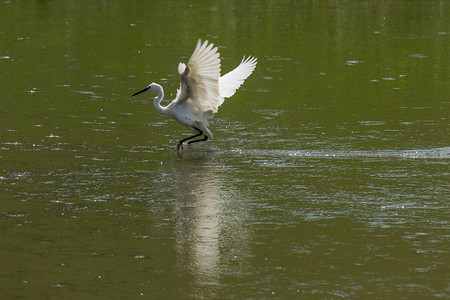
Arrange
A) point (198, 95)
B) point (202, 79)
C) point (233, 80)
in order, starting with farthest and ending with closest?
point (233, 80) < point (198, 95) < point (202, 79)

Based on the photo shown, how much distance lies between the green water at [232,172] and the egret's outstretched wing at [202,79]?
435 mm

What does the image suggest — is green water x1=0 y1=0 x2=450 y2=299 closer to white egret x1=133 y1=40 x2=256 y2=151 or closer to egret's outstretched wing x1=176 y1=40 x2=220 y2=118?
white egret x1=133 y1=40 x2=256 y2=151

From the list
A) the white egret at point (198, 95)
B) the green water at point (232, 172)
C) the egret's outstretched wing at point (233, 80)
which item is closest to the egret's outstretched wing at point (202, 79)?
the white egret at point (198, 95)

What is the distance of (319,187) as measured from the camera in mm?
7828

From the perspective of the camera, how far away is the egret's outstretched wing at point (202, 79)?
30.8ft

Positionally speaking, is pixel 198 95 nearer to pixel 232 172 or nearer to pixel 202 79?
pixel 202 79

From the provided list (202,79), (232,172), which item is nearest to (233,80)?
(202,79)

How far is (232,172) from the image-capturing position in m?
8.46

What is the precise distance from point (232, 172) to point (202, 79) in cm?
157

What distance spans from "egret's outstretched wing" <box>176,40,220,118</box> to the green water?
17.1 inches

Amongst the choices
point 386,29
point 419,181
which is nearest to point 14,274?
point 419,181

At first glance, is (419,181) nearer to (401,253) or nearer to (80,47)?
(401,253)

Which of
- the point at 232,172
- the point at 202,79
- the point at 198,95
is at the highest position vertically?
the point at 202,79

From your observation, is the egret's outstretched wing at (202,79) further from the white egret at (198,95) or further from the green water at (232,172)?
the green water at (232,172)
